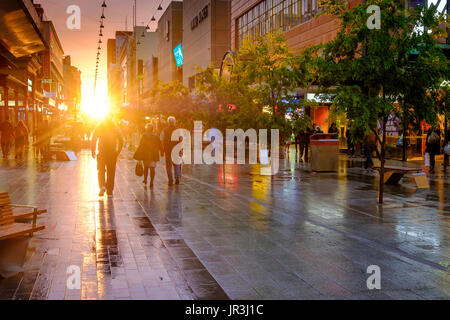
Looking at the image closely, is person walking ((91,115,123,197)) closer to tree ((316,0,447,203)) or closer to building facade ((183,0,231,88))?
tree ((316,0,447,203))

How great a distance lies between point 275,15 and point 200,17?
3250 centimetres

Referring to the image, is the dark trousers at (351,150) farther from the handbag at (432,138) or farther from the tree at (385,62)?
the tree at (385,62)

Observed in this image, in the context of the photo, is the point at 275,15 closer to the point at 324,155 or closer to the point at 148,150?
the point at 324,155

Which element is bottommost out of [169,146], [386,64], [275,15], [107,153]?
[107,153]

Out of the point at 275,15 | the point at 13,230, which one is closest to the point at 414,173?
the point at 13,230

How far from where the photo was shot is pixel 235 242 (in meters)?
7.51

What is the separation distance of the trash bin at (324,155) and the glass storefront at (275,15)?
574 inches

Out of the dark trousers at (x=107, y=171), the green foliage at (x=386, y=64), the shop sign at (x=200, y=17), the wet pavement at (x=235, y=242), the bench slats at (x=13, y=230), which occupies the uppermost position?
the shop sign at (x=200, y=17)

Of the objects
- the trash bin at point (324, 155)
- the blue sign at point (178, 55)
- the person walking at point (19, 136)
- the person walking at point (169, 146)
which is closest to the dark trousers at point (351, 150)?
the trash bin at point (324, 155)

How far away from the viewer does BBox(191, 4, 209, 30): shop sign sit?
231 ft

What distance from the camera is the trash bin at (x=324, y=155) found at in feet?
61.8

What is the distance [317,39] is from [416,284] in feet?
99.2
